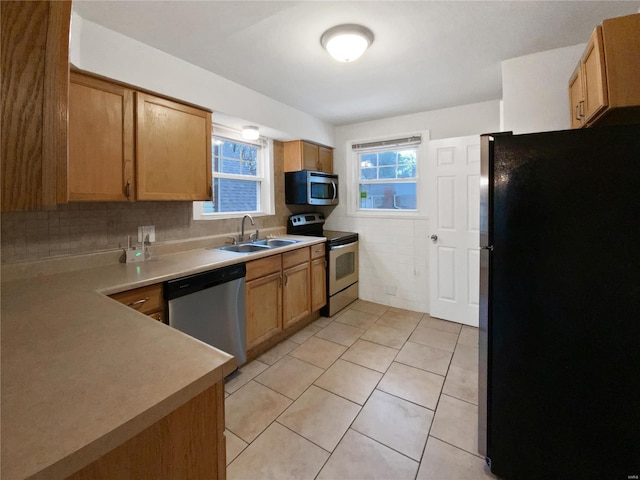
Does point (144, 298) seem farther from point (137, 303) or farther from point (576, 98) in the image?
point (576, 98)

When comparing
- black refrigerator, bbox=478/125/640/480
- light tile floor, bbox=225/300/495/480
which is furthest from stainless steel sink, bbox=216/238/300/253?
black refrigerator, bbox=478/125/640/480

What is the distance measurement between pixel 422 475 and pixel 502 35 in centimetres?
262

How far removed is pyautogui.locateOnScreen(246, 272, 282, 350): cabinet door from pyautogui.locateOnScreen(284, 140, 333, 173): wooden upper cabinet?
152 cm

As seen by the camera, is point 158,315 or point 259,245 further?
point 259,245

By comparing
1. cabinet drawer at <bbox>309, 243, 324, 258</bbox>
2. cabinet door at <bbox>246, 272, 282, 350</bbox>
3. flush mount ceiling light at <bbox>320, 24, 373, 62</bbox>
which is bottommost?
cabinet door at <bbox>246, 272, 282, 350</bbox>

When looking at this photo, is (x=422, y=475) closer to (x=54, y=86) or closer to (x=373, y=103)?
(x=54, y=86)

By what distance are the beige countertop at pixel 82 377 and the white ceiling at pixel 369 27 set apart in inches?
64.3

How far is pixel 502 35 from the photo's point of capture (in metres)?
1.89

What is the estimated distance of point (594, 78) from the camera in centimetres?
146

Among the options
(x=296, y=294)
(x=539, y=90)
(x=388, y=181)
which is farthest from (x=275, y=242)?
(x=539, y=90)

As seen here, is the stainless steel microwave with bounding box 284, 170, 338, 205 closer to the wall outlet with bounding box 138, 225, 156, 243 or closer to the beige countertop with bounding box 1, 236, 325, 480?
the wall outlet with bounding box 138, 225, 156, 243

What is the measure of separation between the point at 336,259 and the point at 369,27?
90.2 inches

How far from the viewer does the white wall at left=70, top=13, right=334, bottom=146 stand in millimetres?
1696

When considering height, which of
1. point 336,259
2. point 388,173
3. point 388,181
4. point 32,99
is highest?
A: point 388,173
